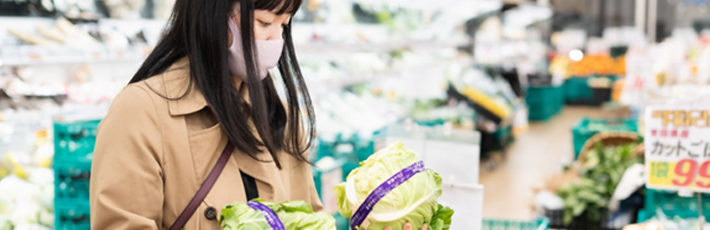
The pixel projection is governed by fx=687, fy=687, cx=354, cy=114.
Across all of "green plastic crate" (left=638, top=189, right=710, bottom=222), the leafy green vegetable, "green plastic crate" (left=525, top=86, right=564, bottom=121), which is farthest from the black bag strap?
"green plastic crate" (left=525, top=86, right=564, bottom=121)

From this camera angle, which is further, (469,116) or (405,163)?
(469,116)

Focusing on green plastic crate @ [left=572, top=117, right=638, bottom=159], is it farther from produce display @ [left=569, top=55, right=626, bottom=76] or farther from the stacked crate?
produce display @ [left=569, top=55, right=626, bottom=76]

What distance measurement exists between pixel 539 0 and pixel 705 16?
20.9 ft

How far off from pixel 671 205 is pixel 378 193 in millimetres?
2293

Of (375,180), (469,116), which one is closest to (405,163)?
(375,180)

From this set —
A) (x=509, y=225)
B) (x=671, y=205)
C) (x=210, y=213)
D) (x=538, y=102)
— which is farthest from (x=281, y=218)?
(x=538, y=102)

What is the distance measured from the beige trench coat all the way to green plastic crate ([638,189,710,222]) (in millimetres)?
2304

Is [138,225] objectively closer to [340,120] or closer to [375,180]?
[375,180]

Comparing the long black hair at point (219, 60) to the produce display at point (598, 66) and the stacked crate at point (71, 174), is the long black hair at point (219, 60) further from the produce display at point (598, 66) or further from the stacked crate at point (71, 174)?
the produce display at point (598, 66)

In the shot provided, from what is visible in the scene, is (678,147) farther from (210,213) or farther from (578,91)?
(578,91)

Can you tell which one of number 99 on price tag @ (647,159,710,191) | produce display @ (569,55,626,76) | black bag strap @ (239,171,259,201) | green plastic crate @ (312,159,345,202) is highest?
produce display @ (569,55,626,76)

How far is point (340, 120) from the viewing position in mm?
5641

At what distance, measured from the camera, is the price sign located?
8.93 feet

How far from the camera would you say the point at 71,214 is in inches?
Result: 111
